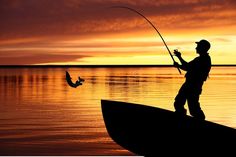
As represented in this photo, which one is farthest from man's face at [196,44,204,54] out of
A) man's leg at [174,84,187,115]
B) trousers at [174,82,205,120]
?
man's leg at [174,84,187,115]

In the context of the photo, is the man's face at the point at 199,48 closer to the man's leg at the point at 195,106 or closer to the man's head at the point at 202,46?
the man's head at the point at 202,46

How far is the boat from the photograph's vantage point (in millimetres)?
9305

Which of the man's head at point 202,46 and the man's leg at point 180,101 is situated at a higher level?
the man's head at point 202,46

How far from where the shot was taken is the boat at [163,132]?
9305 mm

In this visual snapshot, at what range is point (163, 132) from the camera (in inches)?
380

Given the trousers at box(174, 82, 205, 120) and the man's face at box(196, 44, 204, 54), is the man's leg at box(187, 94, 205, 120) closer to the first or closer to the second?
the trousers at box(174, 82, 205, 120)

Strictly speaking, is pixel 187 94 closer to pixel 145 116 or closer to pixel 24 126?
pixel 145 116

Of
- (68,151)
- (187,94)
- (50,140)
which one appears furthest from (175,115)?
(50,140)

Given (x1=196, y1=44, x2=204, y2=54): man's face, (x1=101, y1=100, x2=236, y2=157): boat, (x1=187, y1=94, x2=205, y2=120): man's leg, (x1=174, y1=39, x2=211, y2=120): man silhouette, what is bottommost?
(x1=101, y1=100, x2=236, y2=157): boat

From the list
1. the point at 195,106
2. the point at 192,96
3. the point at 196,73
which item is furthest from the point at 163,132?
the point at 196,73

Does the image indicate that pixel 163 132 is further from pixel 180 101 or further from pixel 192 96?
pixel 192 96

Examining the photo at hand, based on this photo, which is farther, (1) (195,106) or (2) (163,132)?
(2) (163,132)

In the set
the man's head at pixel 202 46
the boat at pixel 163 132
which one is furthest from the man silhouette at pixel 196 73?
the boat at pixel 163 132

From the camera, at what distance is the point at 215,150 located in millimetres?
9312
